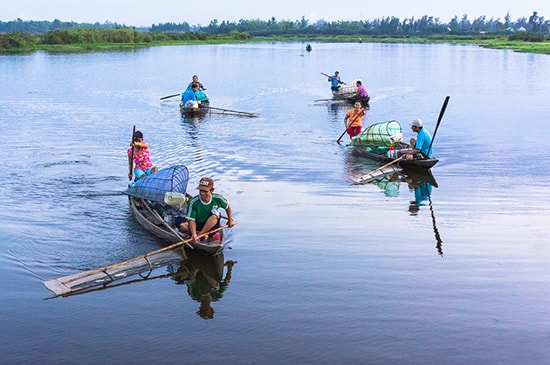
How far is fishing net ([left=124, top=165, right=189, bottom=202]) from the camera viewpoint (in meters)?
12.0

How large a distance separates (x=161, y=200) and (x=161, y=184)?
1.00 feet

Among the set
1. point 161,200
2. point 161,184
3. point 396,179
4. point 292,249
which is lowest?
point 292,249

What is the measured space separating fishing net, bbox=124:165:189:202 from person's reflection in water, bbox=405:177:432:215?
468cm

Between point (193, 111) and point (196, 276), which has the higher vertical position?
point (193, 111)

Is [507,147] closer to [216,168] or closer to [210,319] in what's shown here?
[216,168]

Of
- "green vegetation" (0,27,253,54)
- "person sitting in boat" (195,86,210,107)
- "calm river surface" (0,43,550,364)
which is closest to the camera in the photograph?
"calm river surface" (0,43,550,364)

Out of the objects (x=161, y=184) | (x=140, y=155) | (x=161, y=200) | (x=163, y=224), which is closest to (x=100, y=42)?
(x=140, y=155)

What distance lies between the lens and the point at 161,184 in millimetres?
12016

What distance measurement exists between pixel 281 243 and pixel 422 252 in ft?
7.69

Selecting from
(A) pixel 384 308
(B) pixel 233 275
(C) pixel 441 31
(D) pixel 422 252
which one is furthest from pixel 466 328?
(C) pixel 441 31

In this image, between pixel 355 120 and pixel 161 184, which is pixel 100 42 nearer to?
pixel 355 120

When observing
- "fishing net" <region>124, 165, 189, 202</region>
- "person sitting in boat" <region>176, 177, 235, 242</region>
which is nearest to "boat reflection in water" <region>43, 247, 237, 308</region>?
"person sitting in boat" <region>176, 177, 235, 242</region>

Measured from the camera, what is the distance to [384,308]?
8.94 m

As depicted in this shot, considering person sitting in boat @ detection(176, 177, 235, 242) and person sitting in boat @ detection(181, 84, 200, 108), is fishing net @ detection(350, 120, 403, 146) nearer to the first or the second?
person sitting in boat @ detection(176, 177, 235, 242)
